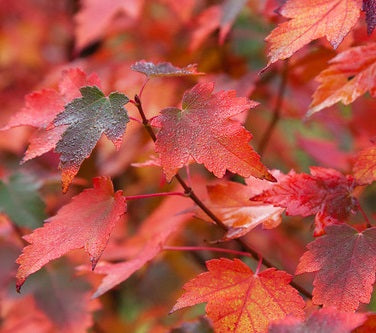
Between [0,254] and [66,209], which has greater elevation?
[66,209]

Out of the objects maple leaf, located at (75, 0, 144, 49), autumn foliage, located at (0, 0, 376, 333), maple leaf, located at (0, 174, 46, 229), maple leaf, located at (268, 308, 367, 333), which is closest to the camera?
maple leaf, located at (268, 308, 367, 333)

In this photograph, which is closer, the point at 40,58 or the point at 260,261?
A: the point at 260,261

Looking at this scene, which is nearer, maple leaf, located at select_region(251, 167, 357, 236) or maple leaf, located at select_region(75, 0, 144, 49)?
maple leaf, located at select_region(251, 167, 357, 236)

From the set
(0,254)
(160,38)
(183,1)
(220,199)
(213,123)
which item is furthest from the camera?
(160,38)

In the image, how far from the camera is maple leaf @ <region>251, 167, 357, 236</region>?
0.67 meters

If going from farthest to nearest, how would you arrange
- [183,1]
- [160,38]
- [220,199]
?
1. [160,38]
2. [183,1]
3. [220,199]

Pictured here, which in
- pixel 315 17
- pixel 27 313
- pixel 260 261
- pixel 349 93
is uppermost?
pixel 315 17

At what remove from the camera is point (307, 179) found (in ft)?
2.27

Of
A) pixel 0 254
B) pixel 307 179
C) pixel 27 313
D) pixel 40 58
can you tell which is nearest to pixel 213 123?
pixel 307 179

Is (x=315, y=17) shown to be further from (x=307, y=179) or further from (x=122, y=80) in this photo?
(x=122, y=80)

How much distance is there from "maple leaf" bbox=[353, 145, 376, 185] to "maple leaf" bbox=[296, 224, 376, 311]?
52 mm

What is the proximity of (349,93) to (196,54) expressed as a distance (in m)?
0.76

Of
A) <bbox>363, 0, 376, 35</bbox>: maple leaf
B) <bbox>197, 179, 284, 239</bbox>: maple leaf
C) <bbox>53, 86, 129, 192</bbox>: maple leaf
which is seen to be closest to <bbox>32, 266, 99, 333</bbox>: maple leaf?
<bbox>197, 179, 284, 239</bbox>: maple leaf

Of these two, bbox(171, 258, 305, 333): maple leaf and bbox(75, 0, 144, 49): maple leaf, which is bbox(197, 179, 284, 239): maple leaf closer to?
bbox(171, 258, 305, 333): maple leaf
